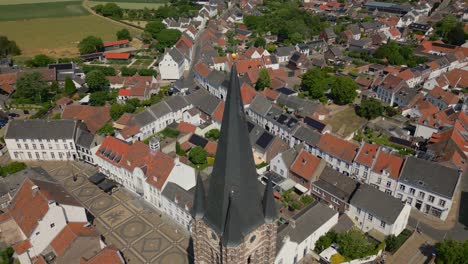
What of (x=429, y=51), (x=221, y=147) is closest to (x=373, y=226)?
(x=221, y=147)

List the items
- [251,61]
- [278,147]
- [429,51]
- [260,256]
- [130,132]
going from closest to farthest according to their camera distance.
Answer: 1. [260,256]
2. [278,147]
3. [130,132]
4. [251,61]
5. [429,51]

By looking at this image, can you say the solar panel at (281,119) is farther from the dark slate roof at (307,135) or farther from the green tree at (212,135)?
the green tree at (212,135)

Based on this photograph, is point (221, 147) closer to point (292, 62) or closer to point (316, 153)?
point (316, 153)

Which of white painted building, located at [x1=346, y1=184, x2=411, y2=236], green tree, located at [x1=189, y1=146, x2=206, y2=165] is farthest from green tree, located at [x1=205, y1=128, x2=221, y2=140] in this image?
white painted building, located at [x1=346, y1=184, x2=411, y2=236]

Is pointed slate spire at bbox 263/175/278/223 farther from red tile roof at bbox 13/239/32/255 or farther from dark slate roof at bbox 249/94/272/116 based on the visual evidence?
dark slate roof at bbox 249/94/272/116

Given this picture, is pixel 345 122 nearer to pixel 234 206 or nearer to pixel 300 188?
pixel 300 188

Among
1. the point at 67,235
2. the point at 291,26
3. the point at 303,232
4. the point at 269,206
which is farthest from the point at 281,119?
the point at 291,26
